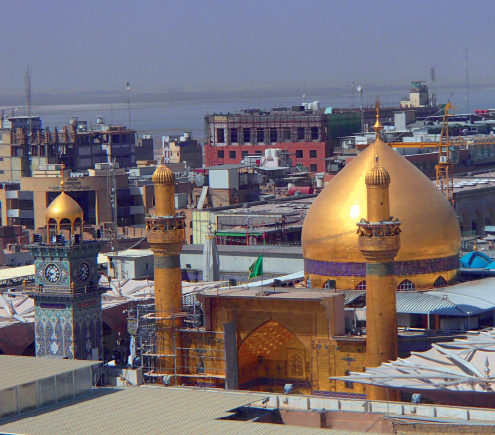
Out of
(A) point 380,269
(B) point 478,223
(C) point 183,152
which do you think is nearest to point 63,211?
(A) point 380,269

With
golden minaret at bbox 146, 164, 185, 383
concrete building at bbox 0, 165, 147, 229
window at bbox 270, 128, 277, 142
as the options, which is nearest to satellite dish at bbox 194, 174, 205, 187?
concrete building at bbox 0, 165, 147, 229

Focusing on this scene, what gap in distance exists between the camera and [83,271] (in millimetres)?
42062

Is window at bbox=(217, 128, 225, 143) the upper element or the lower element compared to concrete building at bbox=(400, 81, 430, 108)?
lower

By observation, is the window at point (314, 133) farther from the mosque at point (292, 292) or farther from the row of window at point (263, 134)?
the mosque at point (292, 292)

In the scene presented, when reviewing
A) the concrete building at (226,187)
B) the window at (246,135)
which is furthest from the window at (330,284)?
the window at (246,135)

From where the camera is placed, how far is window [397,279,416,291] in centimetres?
4150

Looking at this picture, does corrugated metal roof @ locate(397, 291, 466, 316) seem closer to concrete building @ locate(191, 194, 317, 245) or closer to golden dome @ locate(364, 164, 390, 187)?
golden dome @ locate(364, 164, 390, 187)

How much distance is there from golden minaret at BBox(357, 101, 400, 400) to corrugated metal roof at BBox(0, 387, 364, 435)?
5.88m

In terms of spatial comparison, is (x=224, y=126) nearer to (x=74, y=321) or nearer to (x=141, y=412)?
(x=74, y=321)

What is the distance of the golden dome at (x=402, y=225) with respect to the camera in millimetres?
41062

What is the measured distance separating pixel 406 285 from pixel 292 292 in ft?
12.0

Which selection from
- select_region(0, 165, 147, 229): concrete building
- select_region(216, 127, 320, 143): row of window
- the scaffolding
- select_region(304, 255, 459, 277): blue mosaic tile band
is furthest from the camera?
select_region(216, 127, 320, 143): row of window

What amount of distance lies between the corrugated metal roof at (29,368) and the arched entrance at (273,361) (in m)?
8.83

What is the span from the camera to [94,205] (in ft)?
270
